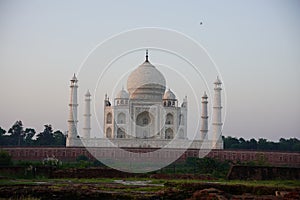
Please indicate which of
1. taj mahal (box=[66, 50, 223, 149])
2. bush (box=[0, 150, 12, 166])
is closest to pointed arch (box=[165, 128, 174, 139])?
taj mahal (box=[66, 50, 223, 149])

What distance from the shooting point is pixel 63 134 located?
4566cm

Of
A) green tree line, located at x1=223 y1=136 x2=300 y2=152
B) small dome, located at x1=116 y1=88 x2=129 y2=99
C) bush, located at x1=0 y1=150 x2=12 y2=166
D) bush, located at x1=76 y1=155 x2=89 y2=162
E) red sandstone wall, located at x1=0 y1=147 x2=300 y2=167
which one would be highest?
small dome, located at x1=116 y1=88 x2=129 y2=99

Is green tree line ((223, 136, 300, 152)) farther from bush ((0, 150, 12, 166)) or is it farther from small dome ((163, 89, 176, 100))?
bush ((0, 150, 12, 166))

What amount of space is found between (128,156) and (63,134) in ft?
58.5

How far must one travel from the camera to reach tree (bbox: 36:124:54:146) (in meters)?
41.5

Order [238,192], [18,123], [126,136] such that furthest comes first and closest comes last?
[18,123] → [126,136] → [238,192]

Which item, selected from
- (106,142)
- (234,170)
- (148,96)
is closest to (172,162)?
(106,142)

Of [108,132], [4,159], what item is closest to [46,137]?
[108,132]

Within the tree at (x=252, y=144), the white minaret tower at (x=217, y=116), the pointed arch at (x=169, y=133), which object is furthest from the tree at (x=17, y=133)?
the tree at (x=252, y=144)

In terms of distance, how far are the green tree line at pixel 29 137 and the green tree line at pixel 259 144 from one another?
1333 cm

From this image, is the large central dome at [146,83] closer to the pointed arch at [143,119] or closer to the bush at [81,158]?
the pointed arch at [143,119]

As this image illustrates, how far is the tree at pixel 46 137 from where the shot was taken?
136 feet

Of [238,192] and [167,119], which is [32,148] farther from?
[238,192]

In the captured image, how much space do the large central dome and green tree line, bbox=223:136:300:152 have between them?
300 inches
